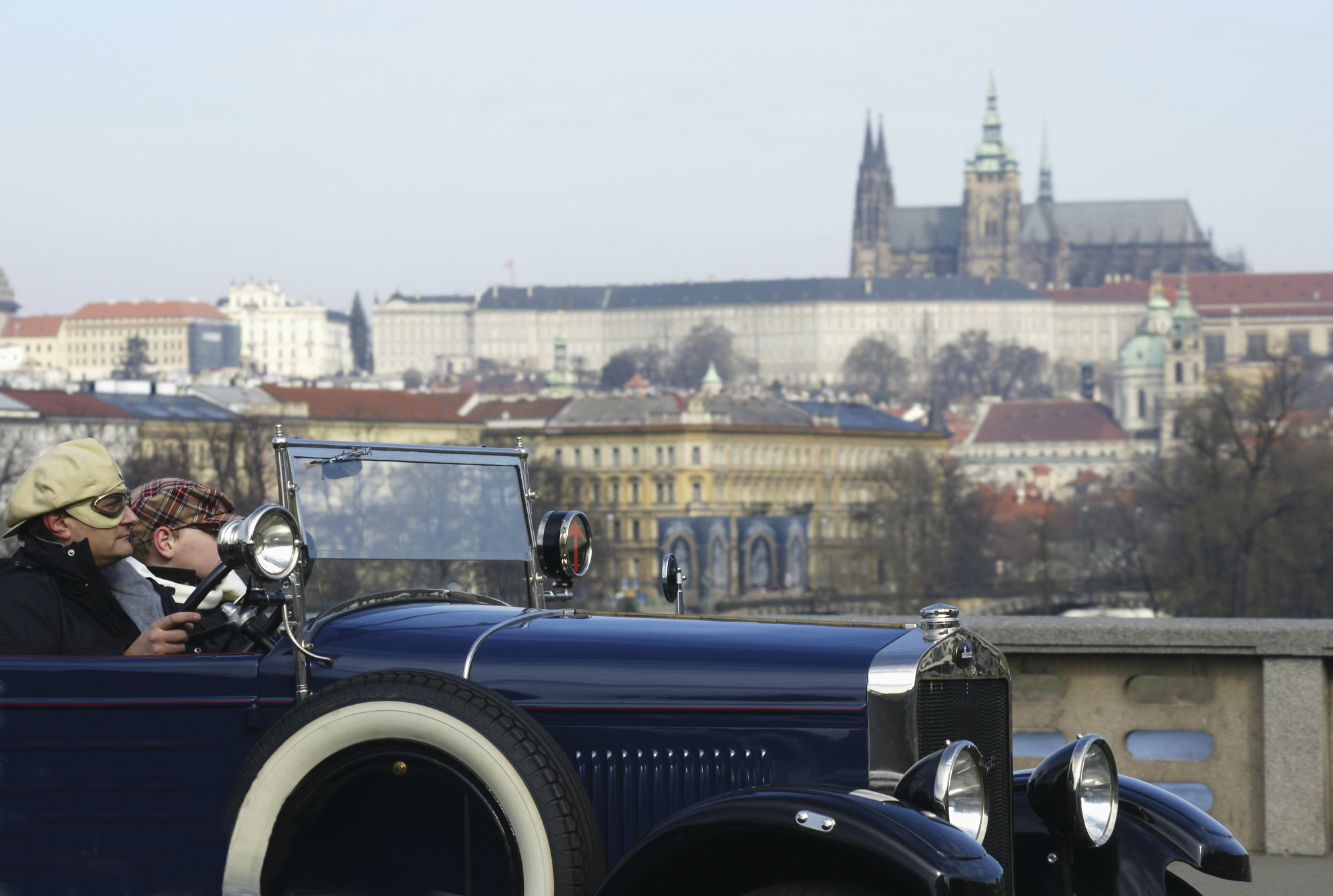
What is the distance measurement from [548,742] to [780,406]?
386ft

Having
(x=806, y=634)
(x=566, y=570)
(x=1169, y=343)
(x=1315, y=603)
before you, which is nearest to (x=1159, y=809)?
(x=806, y=634)

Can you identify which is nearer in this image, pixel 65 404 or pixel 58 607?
pixel 58 607

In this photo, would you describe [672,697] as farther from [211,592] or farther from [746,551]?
[746,551]

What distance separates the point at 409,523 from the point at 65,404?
3837 inches

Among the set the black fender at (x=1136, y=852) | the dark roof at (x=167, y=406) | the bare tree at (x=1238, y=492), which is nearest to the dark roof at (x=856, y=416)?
the dark roof at (x=167, y=406)

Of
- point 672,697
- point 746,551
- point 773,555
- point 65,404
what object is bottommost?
point 773,555

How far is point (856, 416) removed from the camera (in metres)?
125

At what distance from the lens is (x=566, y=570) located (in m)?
4.99

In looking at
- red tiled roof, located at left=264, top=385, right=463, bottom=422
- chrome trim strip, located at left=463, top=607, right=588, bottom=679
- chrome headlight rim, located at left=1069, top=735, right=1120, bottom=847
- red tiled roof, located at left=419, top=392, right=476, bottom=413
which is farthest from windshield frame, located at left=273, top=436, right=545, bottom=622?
red tiled roof, located at left=419, top=392, right=476, bottom=413

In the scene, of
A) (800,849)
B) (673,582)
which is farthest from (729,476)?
Result: (800,849)

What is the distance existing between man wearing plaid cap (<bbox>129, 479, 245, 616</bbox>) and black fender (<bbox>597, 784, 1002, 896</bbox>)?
1.62 meters

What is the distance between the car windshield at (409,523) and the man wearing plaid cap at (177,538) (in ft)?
1.88

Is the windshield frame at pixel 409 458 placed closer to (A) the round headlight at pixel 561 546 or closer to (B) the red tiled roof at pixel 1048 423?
(A) the round headlight at pixel 561 546

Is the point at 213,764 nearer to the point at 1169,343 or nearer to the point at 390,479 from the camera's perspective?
the point at 390,479
